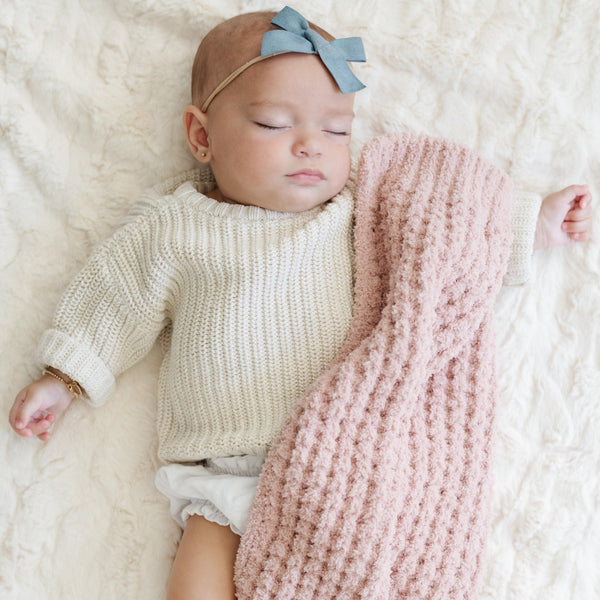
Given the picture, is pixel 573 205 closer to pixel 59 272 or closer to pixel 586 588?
pixel 586 588

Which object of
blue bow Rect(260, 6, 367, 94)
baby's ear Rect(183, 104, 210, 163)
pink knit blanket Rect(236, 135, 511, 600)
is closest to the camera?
pink knit blanket Rect(236, 135, 511, 600)

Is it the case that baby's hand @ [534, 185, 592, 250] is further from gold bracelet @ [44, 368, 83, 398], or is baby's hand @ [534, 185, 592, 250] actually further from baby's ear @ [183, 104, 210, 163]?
gold bracelet @ [44, 368, 83, 398]

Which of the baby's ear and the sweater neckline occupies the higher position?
the baby's ear

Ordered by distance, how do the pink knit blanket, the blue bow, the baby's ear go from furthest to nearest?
the baby's ear, the blue bow, the pink knit blanket

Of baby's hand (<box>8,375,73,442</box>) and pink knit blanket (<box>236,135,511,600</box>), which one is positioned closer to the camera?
pink knit blanket (<box>236,135,511,600</box>)

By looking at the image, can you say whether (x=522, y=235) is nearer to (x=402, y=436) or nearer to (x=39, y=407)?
(x=402, y=436)

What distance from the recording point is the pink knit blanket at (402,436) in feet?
3.77

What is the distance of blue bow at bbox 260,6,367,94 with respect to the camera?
1.25 m

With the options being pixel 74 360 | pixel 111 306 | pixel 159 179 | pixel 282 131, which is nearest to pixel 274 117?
pixel 282 131

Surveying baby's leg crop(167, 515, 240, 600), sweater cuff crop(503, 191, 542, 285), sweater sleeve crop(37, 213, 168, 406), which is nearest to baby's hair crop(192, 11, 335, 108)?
sweater sleeve crop(37, 213, 168, 406)

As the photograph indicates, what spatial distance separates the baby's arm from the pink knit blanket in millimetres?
416

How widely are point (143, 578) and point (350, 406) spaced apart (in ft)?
1.62

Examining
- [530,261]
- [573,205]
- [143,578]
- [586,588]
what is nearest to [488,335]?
[530,261]

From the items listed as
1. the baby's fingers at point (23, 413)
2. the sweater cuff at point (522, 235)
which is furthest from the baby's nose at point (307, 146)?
the baby's fingers at point (23, 413)
